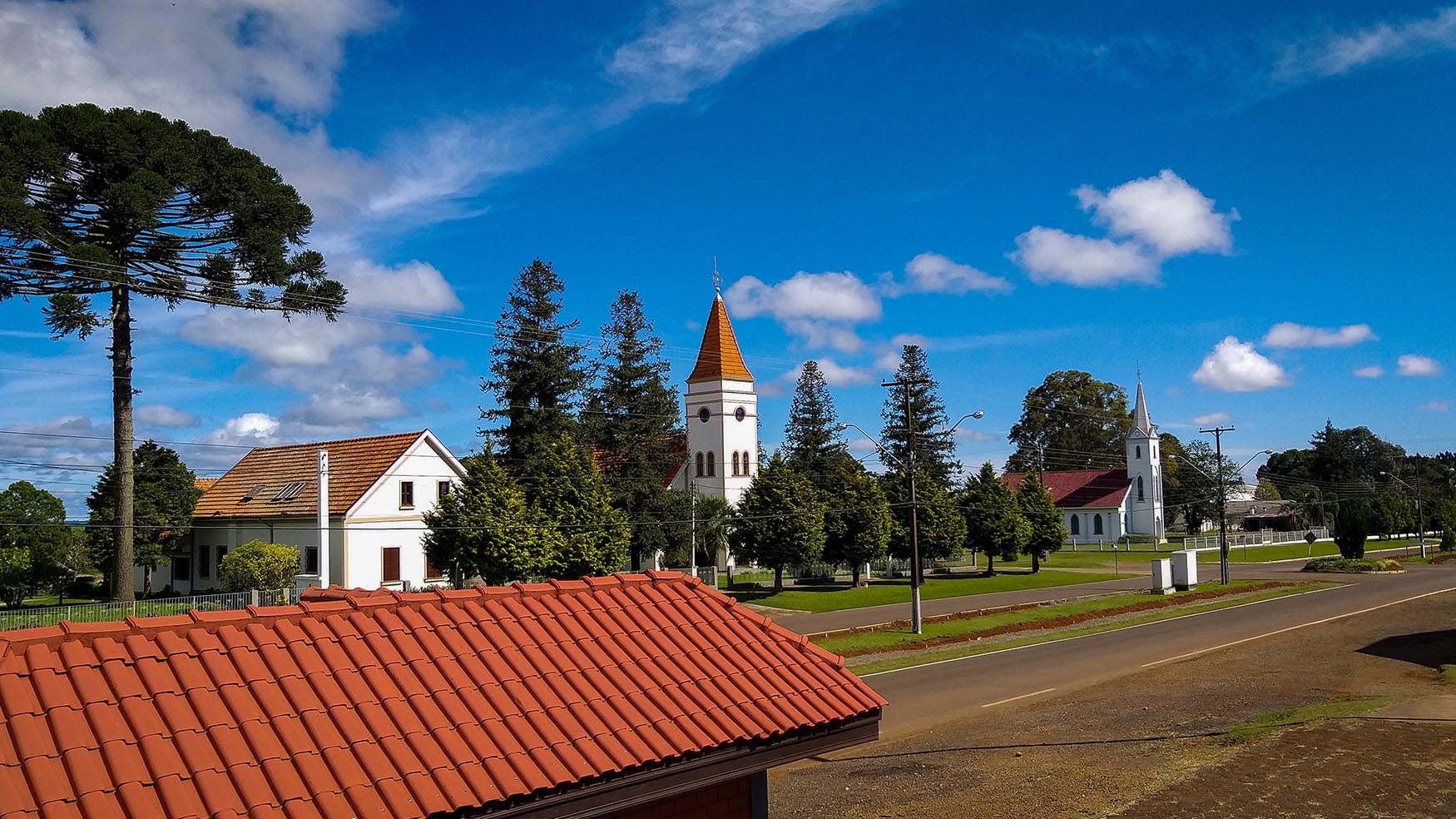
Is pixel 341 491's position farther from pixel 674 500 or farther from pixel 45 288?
pixel 674 500

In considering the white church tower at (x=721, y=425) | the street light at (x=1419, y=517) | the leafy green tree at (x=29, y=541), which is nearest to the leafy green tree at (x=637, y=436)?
the white church tower at (x=721, y=425)

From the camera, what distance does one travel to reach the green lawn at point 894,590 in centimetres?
4784

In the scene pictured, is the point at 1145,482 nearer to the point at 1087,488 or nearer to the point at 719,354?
the point at 1087,488

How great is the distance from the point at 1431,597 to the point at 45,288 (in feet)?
186

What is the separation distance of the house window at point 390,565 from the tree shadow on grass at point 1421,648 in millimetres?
39053

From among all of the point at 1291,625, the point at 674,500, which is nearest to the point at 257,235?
the point at 674,500

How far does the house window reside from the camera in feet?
151

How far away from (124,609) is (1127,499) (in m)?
93.9

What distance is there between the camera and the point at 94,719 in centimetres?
507

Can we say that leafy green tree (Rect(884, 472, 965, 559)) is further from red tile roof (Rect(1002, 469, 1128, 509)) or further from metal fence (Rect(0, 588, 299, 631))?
red tile roof (Rect(1002, 469, 1128, 509))

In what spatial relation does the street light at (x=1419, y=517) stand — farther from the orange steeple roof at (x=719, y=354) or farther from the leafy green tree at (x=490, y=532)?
the leafy green tree at (x=490, y=532)

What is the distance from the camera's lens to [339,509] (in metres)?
45.6

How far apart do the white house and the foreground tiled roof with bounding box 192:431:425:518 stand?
2.4 inches

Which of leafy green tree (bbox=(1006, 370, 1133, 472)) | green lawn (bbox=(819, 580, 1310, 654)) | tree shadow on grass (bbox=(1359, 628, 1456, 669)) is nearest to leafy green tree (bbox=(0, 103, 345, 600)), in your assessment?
green lawn (bbox=(819, 580, 1310, 654))
